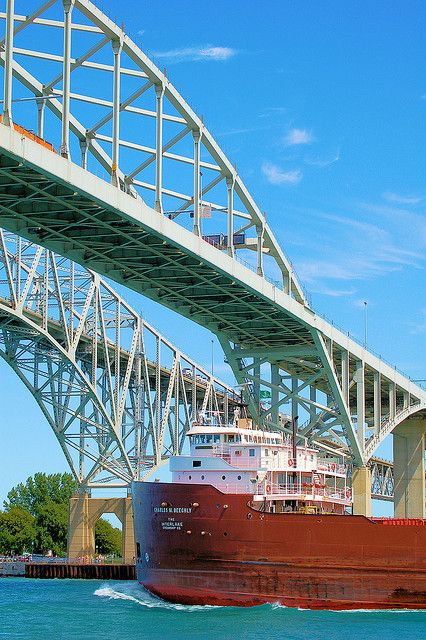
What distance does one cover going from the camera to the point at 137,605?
44.6 m

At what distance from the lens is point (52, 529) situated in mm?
100938

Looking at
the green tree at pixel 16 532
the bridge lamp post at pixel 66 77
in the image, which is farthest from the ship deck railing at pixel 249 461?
the green tree at pixel 16 532

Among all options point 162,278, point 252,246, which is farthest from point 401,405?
point 162,278

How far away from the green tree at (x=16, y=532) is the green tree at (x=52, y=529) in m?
0.62

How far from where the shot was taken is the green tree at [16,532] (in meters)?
99.8

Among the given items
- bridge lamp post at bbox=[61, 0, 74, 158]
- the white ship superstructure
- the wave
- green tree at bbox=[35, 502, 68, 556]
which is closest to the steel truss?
green tree at bbox=[35, 502, 68, 556]

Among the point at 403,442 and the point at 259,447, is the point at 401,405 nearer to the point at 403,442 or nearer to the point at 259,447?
the point at 403,442

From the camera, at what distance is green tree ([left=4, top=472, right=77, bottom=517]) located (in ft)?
348

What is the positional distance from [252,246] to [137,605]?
18178 mm

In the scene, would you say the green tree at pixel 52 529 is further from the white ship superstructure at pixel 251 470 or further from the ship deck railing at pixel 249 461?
the ship deck railing at pixel 249 461

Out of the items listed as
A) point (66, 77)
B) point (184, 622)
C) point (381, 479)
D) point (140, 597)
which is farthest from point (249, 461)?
point (381, 479)

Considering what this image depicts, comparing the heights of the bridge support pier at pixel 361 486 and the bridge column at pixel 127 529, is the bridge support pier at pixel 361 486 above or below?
above

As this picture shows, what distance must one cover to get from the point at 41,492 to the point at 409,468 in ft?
128

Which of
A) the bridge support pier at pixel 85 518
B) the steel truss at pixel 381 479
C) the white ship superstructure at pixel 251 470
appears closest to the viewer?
the white ship superstructure at pixel 251 470
